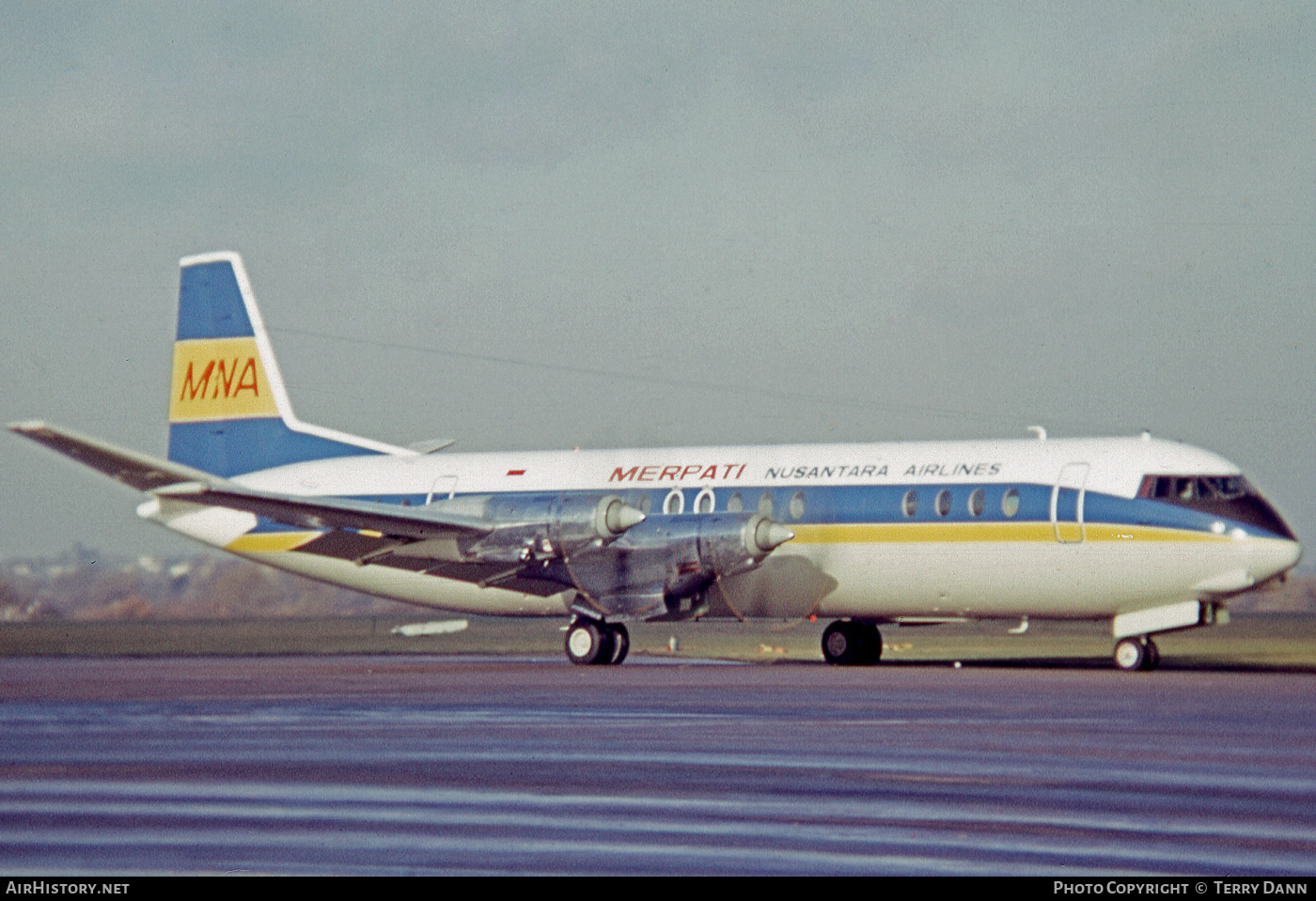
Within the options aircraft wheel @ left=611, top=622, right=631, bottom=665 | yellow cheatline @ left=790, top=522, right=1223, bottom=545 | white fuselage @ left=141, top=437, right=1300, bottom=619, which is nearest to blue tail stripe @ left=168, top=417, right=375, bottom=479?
white fuselage @ left=141, top=437, right=1300, bottom=619

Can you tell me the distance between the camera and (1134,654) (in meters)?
30.1

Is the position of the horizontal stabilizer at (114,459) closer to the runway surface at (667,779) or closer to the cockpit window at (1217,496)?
the runway surface at (667,779)

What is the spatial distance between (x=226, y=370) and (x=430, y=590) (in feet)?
26.4

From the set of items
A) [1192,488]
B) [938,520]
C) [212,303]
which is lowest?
[938,520]

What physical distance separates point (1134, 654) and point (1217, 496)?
3027mm

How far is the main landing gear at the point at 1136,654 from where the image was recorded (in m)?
30.1

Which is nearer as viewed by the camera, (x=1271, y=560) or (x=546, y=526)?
(x=1271, y=560)

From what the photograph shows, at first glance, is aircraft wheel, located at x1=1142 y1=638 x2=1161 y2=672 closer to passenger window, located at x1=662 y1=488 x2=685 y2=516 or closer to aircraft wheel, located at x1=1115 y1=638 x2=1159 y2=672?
aircraft wheel, located at x1=1115 y1=638 x2=1159 y2=672

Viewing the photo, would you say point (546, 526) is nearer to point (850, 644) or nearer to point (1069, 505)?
point (850, 644)

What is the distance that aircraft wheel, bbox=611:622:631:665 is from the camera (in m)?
33.9

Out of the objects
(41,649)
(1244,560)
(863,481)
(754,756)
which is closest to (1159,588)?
(1244,560)

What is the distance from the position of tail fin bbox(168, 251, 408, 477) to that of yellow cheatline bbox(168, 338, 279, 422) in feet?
0.07

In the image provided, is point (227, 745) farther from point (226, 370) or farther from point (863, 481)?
point (226, 370)

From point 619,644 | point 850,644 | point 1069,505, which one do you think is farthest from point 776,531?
point 1069,505
